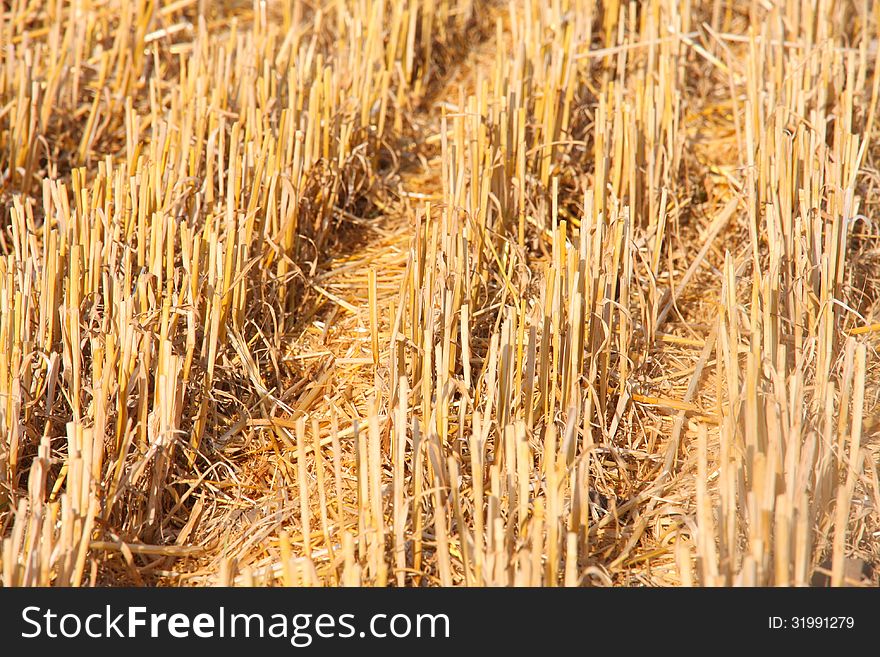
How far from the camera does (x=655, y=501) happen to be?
188 centimetres

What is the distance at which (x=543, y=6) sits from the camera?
326 cm

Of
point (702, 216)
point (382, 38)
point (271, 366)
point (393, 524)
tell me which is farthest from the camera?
point (382, 38)

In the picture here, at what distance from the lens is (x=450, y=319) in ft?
6.61

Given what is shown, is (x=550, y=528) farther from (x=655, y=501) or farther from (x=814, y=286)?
(x=814, y=286)

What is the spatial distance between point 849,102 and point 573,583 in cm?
165

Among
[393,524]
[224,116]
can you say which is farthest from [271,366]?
[224,116]

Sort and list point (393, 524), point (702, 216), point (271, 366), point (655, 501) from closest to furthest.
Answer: point (393, 524) → point (655, 501) → point (271, 366) → point (702, 216)

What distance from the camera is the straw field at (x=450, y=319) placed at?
64.3 inches

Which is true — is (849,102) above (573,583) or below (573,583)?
above

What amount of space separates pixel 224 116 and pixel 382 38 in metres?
0.76

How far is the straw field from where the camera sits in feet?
5.36
